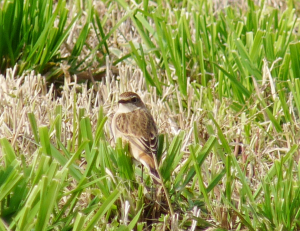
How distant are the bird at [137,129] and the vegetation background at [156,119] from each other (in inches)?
4.1

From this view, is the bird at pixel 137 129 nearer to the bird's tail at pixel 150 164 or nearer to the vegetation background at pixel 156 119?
the bird's tail at pixel 150 164

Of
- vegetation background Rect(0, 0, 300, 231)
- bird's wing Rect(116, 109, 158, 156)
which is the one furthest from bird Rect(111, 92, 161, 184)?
vegetation background Rect(0, 0, 300, 231)

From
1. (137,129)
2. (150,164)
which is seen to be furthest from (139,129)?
(150,164)

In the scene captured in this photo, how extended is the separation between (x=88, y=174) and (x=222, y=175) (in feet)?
3.17

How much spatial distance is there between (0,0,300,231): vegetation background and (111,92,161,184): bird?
104 mm

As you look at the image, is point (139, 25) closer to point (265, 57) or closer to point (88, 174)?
A: point (265, 57)

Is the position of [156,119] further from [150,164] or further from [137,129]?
[150,164]

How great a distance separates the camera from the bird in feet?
14.7

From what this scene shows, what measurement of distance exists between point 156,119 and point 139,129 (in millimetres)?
674

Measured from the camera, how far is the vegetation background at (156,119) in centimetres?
392

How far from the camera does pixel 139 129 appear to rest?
495 centimetres

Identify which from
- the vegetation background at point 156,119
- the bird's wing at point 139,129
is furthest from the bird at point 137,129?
the vegetation background at point 156,119

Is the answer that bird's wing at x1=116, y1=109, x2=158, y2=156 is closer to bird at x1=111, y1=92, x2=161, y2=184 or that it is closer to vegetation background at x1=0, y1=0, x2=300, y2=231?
bird at x1=111, y1=92, x2=161, y2=184

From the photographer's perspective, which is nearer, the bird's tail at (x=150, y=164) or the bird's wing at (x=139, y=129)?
the bird's tail at (x=150, y=164)
